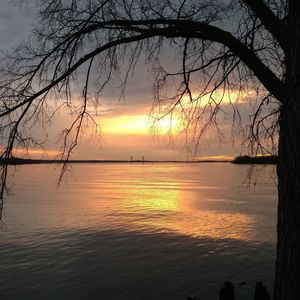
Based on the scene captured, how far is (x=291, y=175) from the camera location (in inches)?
147

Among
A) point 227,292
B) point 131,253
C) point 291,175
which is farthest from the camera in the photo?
point 131,253

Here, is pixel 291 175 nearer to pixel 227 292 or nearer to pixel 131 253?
pixel 227 292

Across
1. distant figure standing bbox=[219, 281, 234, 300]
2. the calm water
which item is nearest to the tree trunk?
the calm water

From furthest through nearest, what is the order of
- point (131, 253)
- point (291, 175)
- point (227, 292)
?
point (131, 253), point (227, 292), point (291, 175)

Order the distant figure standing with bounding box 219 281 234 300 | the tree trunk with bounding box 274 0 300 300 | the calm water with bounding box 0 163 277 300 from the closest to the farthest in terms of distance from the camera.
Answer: the tree trunk with bounding box 274 0 300 300 < the distant figure standing with bounding box 219 281 234 300 < the calm water with bounding box 0 163 277 300

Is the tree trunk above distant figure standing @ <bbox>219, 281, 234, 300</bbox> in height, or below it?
above

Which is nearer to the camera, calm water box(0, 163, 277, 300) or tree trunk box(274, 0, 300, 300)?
tree trunk box(274, 0, 300, 300)

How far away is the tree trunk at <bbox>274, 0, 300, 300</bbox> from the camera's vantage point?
3.69 metres

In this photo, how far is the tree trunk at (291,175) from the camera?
12.1ft

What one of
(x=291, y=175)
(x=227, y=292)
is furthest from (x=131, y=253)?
(x=291, y=175)

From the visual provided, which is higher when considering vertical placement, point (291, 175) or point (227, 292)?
point (291, 175)

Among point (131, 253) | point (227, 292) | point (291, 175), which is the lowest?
point (131, 253)

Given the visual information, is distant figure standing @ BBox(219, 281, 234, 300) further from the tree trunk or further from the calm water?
the tree trunk

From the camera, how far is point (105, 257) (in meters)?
22.8
